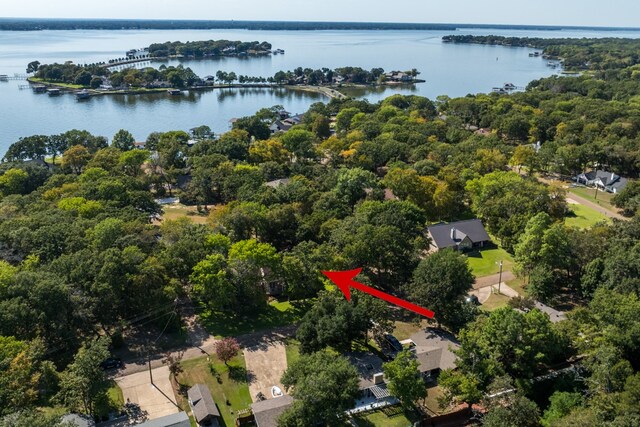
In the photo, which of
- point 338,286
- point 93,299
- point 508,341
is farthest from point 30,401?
point 508,341

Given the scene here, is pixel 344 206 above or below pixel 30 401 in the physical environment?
above

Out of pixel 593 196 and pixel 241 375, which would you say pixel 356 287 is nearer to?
pixel 241 375

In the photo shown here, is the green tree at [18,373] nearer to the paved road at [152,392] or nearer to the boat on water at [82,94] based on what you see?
the paved road at [152,392]

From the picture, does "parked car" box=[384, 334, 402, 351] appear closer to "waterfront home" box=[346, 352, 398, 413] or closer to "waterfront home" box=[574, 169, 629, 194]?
"waterfront home" box=[346, 352, 398, 413]

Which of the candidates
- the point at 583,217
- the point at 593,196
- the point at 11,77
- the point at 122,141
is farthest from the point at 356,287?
the point at 11,77

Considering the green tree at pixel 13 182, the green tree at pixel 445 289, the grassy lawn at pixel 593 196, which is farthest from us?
the grassy lawn at pixel 593 196

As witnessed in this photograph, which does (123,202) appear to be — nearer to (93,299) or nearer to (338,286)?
(93,299)

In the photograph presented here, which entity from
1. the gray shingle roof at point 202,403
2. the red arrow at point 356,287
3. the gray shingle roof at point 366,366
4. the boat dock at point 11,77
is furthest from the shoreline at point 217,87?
the gray shingle roof at point 202,403
